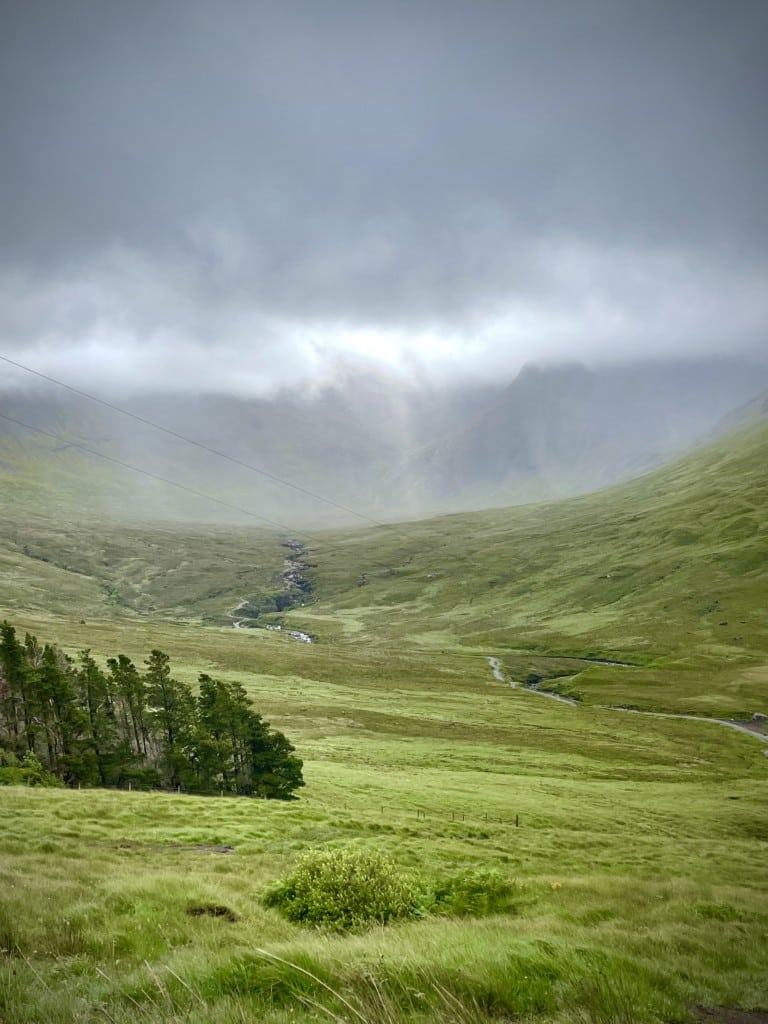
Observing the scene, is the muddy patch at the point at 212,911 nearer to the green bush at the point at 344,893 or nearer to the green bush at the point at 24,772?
the green bush at the point at 344,893

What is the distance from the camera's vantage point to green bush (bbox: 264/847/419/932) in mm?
14086

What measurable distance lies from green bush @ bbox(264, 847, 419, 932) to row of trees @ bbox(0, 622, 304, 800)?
3303 centimetres

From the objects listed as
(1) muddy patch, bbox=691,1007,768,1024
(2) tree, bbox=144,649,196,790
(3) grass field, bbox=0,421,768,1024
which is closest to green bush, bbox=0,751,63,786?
(3) grass field, bbox=0,421,768,1024

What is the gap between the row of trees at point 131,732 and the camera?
152 feet

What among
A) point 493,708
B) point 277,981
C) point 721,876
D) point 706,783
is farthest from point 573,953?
point 493,708

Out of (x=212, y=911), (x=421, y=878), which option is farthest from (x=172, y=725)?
(x=212, y=911)

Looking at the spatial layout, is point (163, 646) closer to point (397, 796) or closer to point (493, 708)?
point (493, 708)

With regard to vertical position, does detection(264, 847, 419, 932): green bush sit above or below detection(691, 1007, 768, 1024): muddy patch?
below

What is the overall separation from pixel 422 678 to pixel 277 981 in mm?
155024

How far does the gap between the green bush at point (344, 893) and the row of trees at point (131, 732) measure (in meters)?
33.0

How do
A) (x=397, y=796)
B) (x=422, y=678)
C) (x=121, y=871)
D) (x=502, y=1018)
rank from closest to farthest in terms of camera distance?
1. (x=502, y=1018)
2. (x=121, y=871)
3. (x=397, y=796)
4. (x=422, y=678)

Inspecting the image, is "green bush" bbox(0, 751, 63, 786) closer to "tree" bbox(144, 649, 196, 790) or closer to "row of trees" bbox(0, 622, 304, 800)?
"row of trees" bbox(0, 622, 304, 800)

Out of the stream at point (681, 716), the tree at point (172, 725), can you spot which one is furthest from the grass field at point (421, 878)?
the stream at point (681, 716)

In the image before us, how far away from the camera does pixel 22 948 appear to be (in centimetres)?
977
